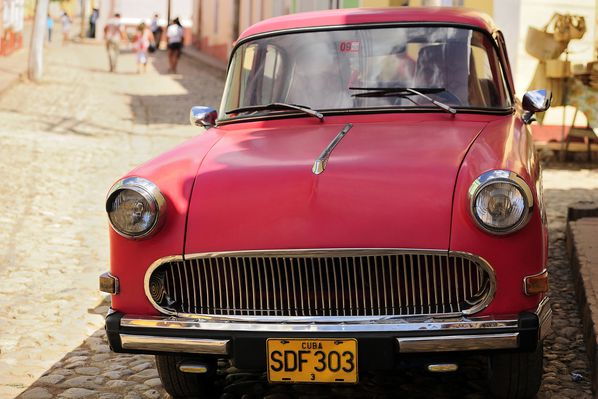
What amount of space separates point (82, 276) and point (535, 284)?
4.08 metres

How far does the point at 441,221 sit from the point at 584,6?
1156 centimetres

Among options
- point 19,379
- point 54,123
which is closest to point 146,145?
point 54,123

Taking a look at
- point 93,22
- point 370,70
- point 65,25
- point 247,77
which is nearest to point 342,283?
point 370,70

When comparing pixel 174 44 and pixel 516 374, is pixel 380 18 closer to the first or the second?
pixel 516 374

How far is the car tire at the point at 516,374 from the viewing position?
14.6ft

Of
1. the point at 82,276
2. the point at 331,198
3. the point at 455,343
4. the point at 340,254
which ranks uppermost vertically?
the point at 331,198

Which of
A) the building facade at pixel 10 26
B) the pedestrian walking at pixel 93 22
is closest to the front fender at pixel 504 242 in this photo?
the building facade at pixel 10 26

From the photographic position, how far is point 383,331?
13.2 feet

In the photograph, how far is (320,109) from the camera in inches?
207

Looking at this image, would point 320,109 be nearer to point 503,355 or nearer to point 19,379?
point 503,355

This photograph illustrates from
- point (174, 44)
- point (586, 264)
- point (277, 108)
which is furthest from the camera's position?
point (174, 44)

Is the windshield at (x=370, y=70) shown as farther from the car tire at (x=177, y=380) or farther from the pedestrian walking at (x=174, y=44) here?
the pedestrian walking at (x=174, y=44)

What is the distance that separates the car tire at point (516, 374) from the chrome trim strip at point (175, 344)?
1.16m

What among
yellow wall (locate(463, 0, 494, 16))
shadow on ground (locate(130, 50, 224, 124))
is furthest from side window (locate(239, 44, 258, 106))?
shadow on ground (locate(130, 50, 224, 124))
